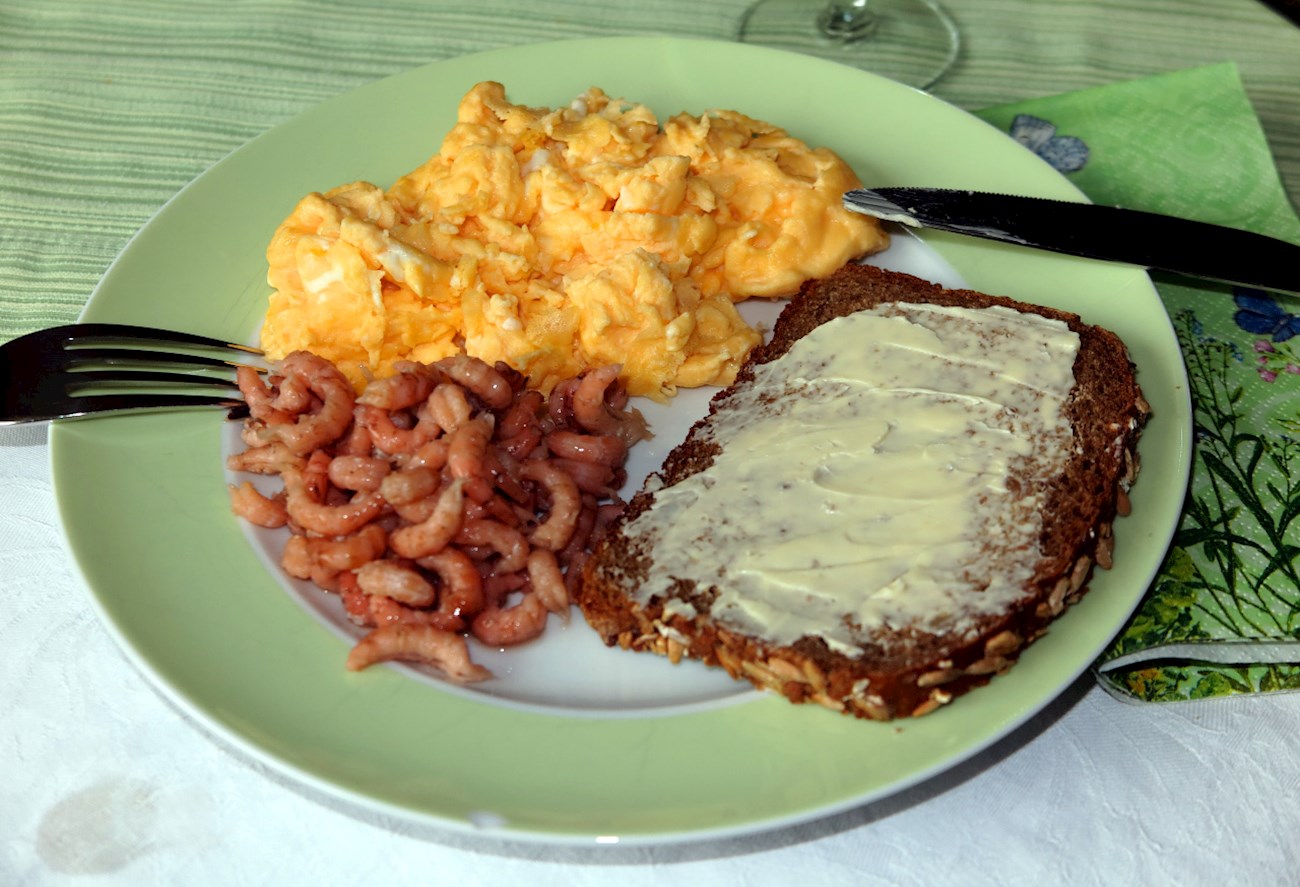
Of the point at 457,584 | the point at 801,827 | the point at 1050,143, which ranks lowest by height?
the point at 801,827

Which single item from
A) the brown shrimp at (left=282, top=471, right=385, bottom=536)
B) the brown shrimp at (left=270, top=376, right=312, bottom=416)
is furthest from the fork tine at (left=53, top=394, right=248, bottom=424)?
the brown shrimp at (left=282, top=471, right=385, bottom=536)

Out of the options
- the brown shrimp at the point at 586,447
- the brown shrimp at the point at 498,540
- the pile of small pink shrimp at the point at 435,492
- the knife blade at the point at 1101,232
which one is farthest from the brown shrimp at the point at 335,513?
the knife blade at the point at 1101,232

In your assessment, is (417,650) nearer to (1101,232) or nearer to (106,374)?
(106,374)

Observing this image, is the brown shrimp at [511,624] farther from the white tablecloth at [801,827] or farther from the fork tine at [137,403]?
the fork tine at [137,403]

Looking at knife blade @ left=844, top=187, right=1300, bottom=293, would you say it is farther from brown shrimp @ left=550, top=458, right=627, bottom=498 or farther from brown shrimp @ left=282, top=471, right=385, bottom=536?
brown shrimp @ left=282, top=471, right=385, bottom=536

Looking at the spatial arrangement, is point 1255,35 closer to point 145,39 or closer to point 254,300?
point 254,300

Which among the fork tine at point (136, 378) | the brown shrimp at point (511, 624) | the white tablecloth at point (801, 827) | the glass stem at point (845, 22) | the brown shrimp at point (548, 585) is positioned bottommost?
the white tablecloth at point (801, 827)

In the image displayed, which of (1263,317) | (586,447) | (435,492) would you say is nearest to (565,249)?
(586,447)
